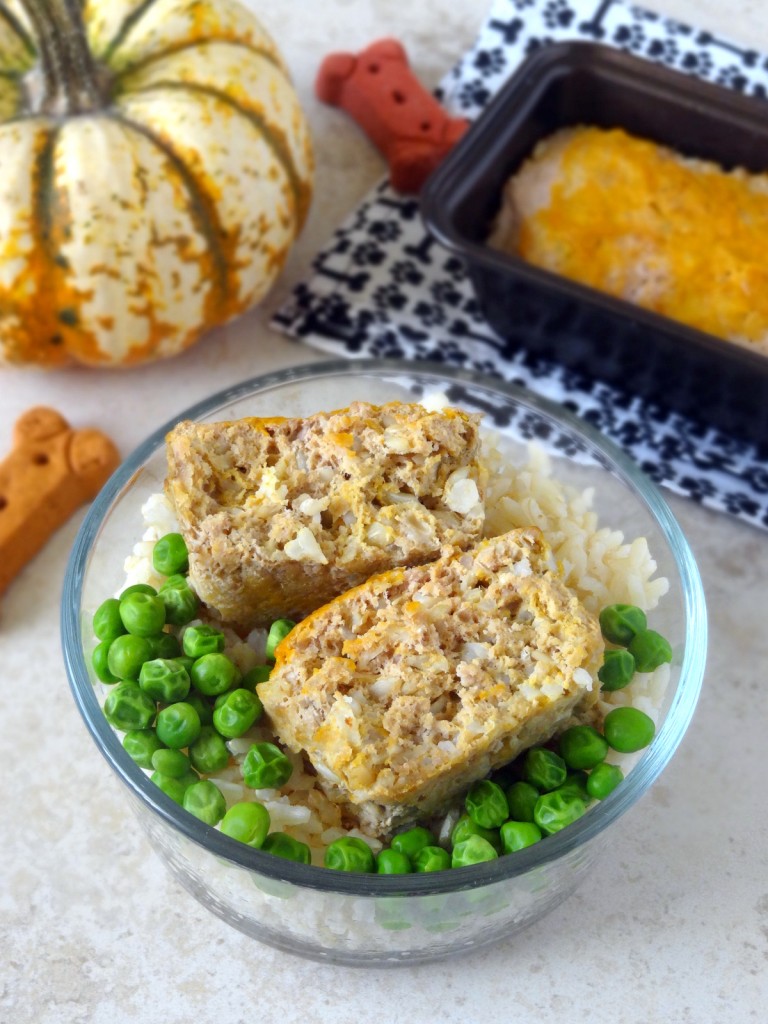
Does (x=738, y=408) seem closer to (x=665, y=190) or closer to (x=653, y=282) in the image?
(x=653, y=282)

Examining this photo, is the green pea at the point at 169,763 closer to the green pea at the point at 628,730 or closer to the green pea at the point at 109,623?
the green pea at the point at 109,623

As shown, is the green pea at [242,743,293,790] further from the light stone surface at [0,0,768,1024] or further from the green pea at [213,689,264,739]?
the light stone surface at [0,0,768,1024]

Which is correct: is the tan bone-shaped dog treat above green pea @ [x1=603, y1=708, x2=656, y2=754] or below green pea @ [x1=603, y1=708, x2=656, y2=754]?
below

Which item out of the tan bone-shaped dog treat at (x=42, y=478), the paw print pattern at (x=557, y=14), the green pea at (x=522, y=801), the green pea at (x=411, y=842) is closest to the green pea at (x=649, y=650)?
the green pea at (x=522, y=801)

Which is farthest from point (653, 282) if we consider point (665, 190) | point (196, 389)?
point (196, 389)

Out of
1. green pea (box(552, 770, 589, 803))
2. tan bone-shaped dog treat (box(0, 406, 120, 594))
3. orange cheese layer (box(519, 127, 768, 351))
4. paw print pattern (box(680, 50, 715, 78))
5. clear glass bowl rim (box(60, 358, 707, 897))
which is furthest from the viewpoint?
paw print pattern (box(680, 50, 715, 78))

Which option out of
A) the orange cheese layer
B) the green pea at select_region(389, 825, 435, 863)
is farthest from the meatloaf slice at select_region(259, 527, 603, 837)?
the orange cheese layer

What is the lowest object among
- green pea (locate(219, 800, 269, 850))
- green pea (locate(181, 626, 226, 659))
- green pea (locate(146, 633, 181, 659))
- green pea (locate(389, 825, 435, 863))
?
green pea (locate(389, 825, 435, 863))
